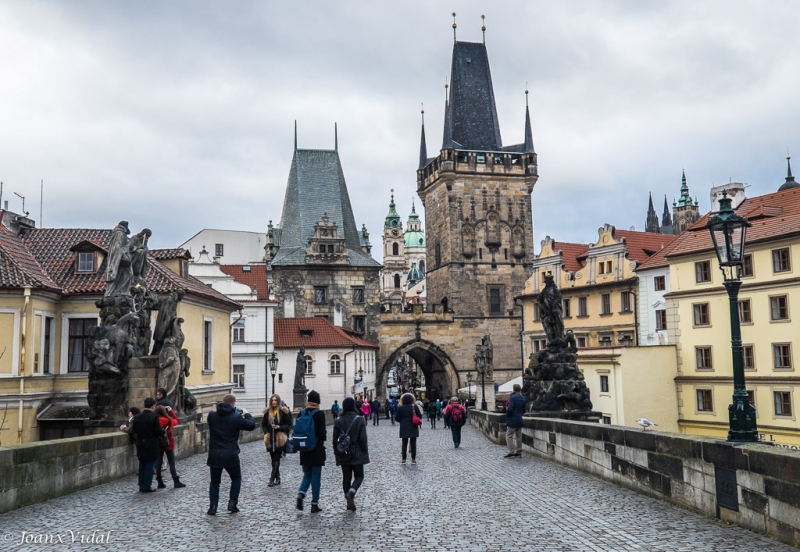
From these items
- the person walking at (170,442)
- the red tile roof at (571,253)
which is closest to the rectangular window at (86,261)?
the person walking at (170,442)

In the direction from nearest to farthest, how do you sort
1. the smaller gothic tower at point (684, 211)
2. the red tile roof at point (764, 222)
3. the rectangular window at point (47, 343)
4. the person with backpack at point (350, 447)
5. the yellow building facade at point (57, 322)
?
the person with backpack at point (350, 447)
the yellow building facade at point (57, 322)
the rectangular window at point (47, 343)
the red tile roof at point (764, 222)
the smaller gothic tower at point (684, 211)

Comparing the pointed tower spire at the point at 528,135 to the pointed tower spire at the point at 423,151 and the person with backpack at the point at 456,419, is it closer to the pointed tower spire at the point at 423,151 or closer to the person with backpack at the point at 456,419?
the pointed tower spire at the point at 423,151

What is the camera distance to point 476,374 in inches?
2344

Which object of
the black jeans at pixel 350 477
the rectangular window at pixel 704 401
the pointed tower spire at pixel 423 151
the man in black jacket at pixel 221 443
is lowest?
the rectangular window at pixel 704 401

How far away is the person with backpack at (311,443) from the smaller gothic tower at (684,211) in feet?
352

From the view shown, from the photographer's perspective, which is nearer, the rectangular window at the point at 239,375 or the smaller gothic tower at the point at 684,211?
Result: the rectangular window at the point at 239,375

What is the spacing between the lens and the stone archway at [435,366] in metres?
59.1

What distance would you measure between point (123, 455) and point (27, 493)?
3.48m

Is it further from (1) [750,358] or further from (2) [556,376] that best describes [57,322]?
(1) [750,358]

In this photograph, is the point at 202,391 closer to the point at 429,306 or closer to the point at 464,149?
the point at 429,306

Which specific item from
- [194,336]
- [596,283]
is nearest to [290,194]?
[596,283]

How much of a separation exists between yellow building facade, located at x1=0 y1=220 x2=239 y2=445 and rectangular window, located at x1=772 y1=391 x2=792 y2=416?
21.8 m

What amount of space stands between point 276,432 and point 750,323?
87.1 feet

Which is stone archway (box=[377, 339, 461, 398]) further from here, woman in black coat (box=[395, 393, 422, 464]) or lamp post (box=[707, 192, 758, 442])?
lamp post (box=[707, 192, 758, 442])
